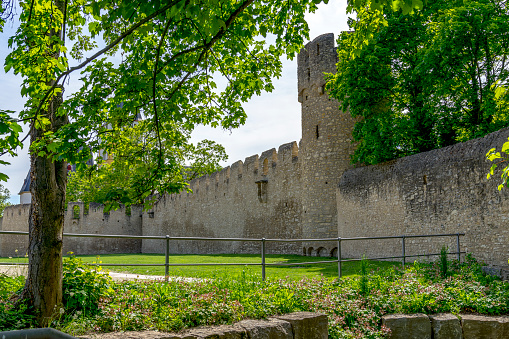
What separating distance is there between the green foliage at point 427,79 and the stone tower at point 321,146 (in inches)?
57.7

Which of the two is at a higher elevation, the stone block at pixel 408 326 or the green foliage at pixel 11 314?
the green foliage at pixel 11 314

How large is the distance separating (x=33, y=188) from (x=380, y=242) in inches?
492

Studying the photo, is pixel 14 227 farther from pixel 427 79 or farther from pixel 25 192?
pixel 427 79

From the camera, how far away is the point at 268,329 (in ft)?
16.3

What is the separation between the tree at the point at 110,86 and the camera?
4734 mm

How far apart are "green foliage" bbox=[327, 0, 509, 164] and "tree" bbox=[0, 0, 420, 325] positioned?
345 inches

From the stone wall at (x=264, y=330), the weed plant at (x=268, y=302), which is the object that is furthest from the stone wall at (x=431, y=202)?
the stone wall at (x=264, y=330)

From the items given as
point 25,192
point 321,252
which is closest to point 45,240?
point 321,252

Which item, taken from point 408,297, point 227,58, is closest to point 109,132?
point 227,58

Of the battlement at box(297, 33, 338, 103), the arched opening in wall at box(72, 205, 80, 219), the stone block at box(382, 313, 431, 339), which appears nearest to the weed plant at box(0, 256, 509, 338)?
the stone block at box(382, 313, 431, 339)

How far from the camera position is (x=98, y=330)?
4.49m

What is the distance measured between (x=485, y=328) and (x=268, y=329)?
10.5 feet

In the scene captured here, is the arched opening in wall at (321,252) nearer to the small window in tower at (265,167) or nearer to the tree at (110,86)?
the small window in tower at (265,167)

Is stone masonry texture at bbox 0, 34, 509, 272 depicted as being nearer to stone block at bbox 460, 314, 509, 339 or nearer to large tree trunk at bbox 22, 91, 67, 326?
stone block at bbox 460, 314, 509, 339
